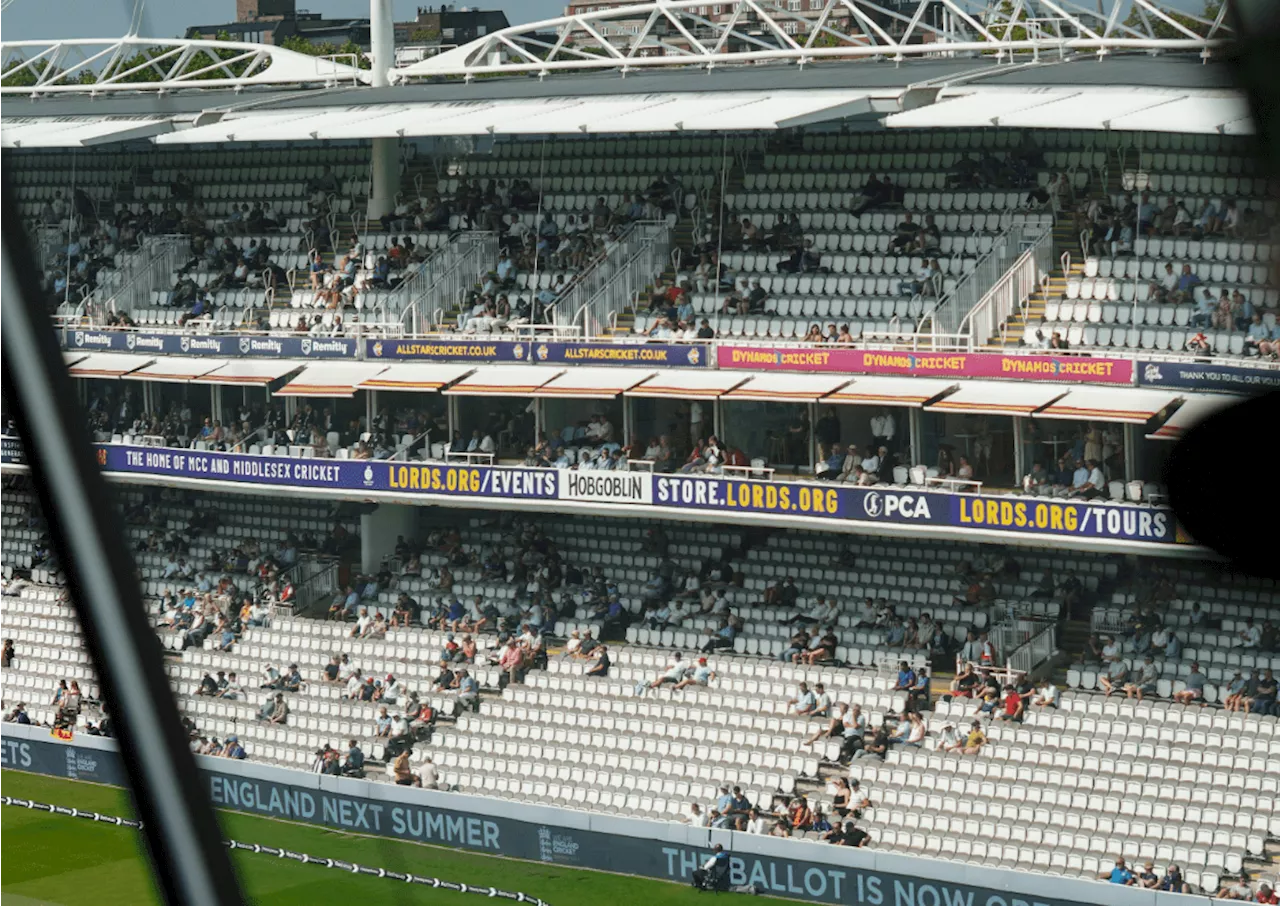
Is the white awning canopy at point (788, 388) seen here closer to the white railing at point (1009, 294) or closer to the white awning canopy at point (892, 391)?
the white awning canopy at point (892, 391)

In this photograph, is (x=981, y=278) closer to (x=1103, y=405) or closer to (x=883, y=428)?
(x=883, y=428)

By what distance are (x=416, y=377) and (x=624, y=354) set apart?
8.90 ft

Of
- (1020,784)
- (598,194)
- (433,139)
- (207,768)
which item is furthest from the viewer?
(433,139)

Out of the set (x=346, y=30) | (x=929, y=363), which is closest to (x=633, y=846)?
(x=929, y=363)

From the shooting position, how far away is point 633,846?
17.0 m

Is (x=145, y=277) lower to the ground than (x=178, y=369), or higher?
higher

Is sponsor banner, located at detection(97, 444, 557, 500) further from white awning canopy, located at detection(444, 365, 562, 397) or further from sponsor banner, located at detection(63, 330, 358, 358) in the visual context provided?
sponsor banner, located at detection(63, 330, 358, 358)

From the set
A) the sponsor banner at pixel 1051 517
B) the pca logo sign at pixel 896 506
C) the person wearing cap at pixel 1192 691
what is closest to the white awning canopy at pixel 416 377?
the pca logo sign at pixel 896 506

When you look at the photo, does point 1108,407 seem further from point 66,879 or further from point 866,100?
point 66,879

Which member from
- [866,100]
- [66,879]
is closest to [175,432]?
[66,879]

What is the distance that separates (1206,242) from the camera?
57.1ft

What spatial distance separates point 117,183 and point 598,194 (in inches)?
355

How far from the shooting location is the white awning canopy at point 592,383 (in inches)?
787

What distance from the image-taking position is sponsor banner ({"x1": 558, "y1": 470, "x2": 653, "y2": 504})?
1930 cm
